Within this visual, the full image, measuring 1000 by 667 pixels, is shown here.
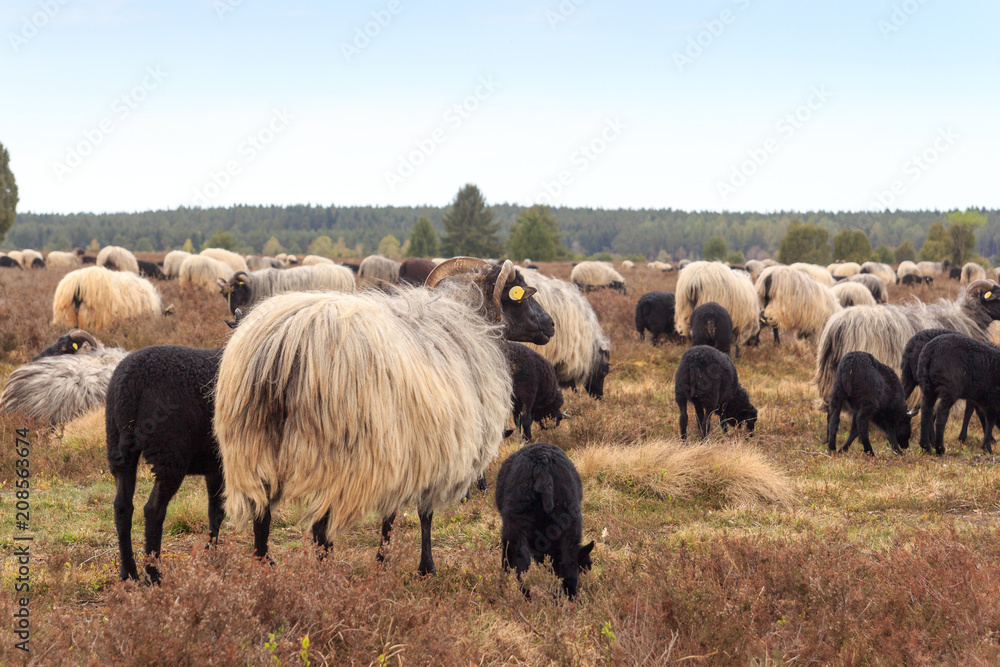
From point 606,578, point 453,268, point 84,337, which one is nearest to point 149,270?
point 84,337

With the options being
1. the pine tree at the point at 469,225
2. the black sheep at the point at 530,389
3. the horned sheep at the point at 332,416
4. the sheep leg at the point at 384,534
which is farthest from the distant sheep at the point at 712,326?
the pine tree at the point at 469,225

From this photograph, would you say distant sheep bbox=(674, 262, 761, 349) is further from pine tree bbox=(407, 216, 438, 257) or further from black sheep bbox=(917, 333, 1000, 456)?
pine tree bbox=(407, 216, 438, 257)

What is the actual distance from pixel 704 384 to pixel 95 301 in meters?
12.4

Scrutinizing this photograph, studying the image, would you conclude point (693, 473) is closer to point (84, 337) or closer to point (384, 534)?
point (384, 534)

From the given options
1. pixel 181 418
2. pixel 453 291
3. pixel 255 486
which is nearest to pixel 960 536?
pixel 453 291

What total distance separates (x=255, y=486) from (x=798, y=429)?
26.4ft

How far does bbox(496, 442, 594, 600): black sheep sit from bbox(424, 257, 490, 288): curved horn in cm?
237

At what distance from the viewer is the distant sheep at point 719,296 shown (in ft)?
48.6

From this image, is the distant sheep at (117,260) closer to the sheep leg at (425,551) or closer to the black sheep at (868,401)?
the black sheep at (868,401)

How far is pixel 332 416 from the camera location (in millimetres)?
3900

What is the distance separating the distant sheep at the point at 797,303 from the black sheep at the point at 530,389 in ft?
29.7

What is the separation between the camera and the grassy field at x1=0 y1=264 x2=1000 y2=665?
10.6ft

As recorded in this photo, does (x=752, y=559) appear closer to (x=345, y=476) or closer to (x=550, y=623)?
(x=550, y=623)

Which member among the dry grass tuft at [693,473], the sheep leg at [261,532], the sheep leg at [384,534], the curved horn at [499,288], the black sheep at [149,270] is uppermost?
the curved horn at [499,288]
